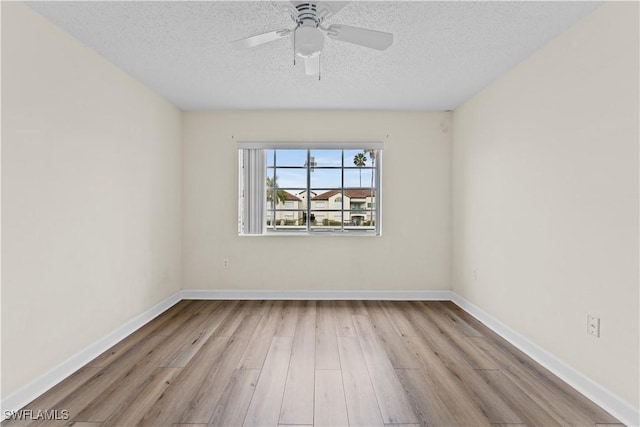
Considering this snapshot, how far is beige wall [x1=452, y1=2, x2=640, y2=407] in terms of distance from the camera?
5.75 ft

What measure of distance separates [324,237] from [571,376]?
103 inches

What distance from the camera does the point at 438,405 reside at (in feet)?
6.05

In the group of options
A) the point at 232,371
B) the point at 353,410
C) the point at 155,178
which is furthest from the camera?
the point at 155,178

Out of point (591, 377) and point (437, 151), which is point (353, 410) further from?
point (437, 151)

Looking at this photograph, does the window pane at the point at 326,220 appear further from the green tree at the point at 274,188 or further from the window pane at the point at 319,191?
the green tree at the point at 274,188

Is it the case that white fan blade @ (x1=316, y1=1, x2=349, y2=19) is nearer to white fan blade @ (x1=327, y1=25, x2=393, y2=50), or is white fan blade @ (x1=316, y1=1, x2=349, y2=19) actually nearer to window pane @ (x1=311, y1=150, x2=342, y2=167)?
white fan blade @ (x1=327, y1=25, x2=393, y2=50)

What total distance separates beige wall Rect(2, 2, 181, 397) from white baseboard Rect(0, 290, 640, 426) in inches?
2.5

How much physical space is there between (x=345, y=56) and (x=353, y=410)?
8.17 feet

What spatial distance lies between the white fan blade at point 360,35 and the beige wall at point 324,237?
2104mm

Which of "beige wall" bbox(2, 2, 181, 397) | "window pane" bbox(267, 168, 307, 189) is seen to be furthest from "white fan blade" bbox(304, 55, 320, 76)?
"window pane" bbox(267, 168, 307, 189)

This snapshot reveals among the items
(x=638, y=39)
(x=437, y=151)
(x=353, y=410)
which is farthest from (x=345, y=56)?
(x=353, y=410)

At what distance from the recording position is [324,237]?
3969mm

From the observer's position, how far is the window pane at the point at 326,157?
13.5ft

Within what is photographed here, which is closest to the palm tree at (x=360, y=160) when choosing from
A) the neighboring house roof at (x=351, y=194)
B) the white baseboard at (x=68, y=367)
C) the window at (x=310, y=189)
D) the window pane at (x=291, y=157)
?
the window at (x=310, y=189)
